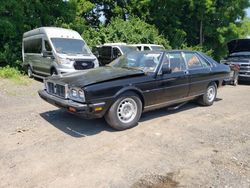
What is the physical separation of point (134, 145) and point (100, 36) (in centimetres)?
1364

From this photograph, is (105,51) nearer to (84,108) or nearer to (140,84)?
(140,84)

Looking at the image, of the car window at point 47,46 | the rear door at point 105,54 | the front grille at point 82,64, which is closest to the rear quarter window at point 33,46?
the car window at point 47,46

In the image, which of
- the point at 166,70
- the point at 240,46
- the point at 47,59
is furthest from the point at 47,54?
the point at 240,46

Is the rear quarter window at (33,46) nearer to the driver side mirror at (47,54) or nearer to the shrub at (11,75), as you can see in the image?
the driver side mirror at (47,54)

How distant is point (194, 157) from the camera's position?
4402 millimetres

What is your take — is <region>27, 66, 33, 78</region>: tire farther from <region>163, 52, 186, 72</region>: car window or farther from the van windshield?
<region>163, 52, 186, 72</region>: car window

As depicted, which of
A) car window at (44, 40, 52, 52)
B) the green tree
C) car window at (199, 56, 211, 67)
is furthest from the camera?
the green tree

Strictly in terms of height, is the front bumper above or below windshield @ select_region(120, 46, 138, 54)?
below

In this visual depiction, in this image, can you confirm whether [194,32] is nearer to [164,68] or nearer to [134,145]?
[164,68]

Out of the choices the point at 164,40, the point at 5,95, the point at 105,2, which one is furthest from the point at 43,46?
the point at 105,2

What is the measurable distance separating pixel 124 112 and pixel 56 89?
4.77 feet

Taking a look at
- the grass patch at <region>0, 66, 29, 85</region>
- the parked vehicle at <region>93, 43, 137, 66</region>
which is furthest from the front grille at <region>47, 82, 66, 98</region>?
the parked vehicle at <region>93, 43, 137, 66</region>

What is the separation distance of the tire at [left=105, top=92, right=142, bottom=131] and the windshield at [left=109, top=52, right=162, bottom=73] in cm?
80

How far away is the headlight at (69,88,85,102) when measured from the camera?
16.4 feet
